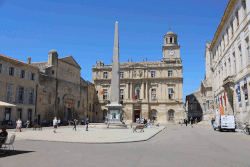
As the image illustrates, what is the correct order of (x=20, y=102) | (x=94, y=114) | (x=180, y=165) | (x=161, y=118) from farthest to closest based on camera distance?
(x=94, y=114) → (x=161, y=118) → (x=20, y=102) → (x=180, y=165)

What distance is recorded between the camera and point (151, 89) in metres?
49.8

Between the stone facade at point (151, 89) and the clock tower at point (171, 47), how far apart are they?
57.6 inches

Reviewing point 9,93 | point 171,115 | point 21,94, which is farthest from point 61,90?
point 171,115

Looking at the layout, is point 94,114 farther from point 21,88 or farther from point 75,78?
point 21,88

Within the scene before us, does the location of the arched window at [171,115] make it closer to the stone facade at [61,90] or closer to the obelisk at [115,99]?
the stone facade at [61,90]

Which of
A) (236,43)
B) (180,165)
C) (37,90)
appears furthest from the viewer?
(37,90)

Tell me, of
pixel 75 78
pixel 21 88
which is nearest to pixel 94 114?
pixel 75 78

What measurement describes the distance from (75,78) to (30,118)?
542 inches

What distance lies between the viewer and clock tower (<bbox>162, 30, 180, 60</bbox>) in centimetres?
5316

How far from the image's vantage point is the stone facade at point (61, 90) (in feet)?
111

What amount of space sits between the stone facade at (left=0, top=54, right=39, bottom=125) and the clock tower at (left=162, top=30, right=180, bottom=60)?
32.1 m

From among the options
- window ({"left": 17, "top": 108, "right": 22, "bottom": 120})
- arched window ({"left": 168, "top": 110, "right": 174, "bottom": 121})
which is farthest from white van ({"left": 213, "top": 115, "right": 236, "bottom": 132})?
arched window ({"left": 168, "top": 110, "right": 174, "bottom": 121})

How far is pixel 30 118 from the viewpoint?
30672 millimetres

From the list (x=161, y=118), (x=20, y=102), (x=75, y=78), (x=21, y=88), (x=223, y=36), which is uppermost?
(x=223, y=36)
